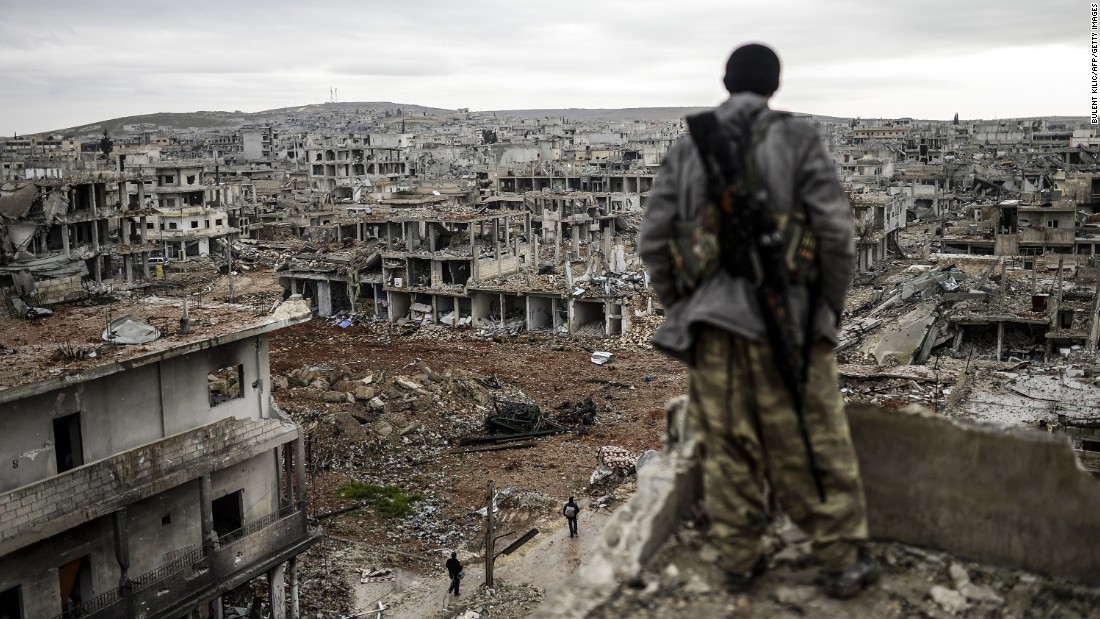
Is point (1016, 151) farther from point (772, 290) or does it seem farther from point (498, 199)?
point (772, 290)

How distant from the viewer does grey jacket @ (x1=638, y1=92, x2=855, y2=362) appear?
401 cm

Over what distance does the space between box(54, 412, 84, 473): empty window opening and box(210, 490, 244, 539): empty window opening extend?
3.04 metres

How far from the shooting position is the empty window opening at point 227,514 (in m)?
16.2

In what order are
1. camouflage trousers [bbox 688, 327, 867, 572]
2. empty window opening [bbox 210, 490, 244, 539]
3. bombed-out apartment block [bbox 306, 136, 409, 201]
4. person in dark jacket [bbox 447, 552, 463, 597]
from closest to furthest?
camouflage trousers [bbox 688, 327, 867, 572] < empty window opening [bbox 210, 490, 244, 539] < person in dark jacket [bbox 447, 552, 463, 597] < bombed-out apartment block [bbox 306, 136, 409, 201]

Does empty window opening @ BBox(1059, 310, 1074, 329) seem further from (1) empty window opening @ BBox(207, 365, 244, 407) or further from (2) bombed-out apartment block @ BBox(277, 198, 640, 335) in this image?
(1) empty window opening @ BBox(207, 365, 244, 407)

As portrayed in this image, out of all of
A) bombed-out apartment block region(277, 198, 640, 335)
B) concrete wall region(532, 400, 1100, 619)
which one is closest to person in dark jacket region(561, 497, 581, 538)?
concrete wall region(532, 400, 1100, 619)

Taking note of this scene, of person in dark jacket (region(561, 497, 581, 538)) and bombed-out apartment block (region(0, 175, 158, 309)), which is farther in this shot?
person in dark jacket (region(561, 497, 581, 538))

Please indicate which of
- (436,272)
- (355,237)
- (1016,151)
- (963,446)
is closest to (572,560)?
(963,446)

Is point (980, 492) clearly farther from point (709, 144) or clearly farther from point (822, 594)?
point (709, 144)

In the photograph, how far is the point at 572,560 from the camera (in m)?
17.8

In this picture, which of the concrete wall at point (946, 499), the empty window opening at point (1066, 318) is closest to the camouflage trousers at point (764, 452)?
the concrete wall at point (946, 499)

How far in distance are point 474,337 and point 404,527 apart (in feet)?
61.8

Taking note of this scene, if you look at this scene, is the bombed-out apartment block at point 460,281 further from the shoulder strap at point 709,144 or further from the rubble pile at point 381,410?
the shoulder strap at point 709,144

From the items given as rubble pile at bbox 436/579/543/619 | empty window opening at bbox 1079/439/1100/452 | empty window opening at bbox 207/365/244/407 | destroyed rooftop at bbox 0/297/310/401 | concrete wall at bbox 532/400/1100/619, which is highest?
concrete wall at bbox 532/400/1100/619
